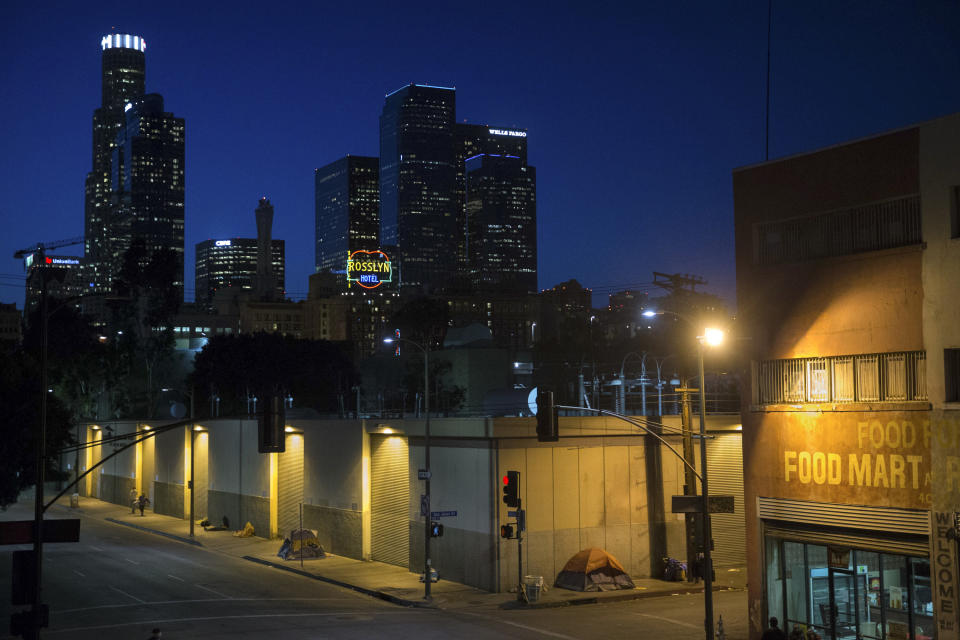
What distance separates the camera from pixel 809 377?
1035 inches

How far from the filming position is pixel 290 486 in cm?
5544

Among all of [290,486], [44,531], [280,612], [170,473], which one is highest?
[44,531]

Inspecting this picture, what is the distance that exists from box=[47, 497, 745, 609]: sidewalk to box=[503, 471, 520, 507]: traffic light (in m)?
3.72

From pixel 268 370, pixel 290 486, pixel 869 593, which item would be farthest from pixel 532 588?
pixel 268 370

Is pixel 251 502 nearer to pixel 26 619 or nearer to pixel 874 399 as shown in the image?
pixel 26 619

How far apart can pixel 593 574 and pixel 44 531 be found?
71.1 ft

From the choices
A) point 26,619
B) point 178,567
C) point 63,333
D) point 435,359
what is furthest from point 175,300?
point 26,619

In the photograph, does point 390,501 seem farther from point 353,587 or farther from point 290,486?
point 290,486

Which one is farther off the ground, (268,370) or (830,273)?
(268,370)

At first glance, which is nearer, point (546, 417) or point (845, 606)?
point (845, 606)

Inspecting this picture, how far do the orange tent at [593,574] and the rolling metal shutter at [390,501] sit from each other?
30.3 ft

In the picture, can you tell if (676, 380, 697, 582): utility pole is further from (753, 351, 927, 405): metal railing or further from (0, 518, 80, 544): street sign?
(0, 518, 80, 544): street sign

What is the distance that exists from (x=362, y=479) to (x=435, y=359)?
8629cm

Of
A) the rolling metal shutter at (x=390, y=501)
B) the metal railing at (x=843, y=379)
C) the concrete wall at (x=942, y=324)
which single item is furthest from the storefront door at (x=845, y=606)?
the rolling metal shutter at (x=390, y=501)
